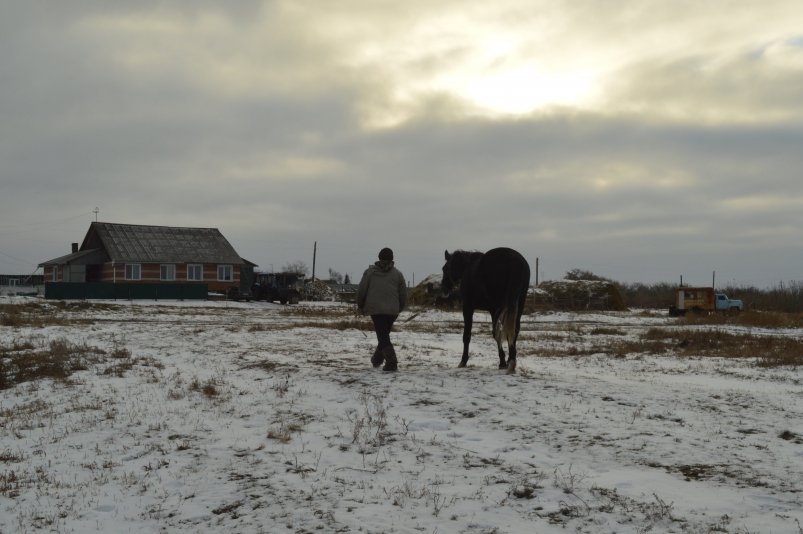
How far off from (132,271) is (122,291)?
23.8 ft

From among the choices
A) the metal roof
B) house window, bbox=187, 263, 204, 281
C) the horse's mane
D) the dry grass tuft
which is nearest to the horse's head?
the horse's mane

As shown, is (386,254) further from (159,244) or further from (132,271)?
(159,244)

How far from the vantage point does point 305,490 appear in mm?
5582

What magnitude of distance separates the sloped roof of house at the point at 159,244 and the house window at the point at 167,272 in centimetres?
54

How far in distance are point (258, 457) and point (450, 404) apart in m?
2.76

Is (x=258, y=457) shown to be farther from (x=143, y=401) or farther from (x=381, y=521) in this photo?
(x=143, y=401)

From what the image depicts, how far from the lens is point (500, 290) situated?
11258 millimetres

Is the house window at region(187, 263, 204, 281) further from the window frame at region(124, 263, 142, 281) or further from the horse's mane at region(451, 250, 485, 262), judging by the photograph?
the horse's mane at region(451, 250, 485, 262)

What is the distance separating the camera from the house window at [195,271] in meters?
59.0

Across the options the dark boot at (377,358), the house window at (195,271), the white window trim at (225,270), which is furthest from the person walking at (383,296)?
the white window trim at (225,270)

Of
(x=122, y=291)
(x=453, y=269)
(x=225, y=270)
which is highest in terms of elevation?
(x=225, y=270)

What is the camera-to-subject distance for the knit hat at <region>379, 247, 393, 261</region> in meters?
10.9

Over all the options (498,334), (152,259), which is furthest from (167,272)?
(498,334)

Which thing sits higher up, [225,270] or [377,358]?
[225,270]
